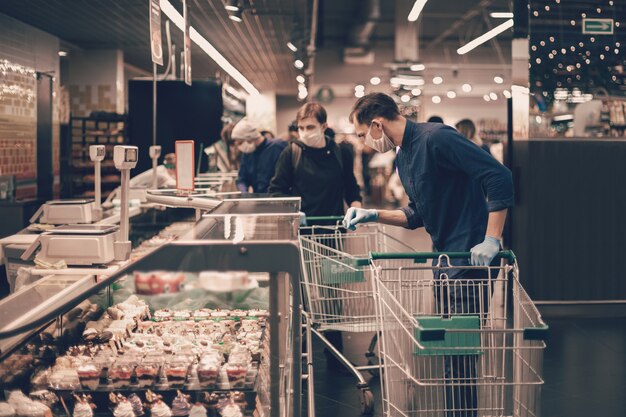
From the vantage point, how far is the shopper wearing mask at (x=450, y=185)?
3357 mm

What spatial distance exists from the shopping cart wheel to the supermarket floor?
0.06 metres

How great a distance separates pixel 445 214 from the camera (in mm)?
3613

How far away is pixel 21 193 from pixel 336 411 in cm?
746

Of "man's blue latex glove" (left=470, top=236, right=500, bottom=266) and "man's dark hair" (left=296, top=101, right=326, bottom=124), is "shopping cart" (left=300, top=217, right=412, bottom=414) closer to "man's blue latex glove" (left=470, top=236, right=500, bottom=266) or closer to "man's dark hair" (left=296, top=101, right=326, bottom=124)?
"man's blue latex glove" (left=470, top=236, right=500, bottom=266)

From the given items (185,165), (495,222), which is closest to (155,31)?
(185,165)

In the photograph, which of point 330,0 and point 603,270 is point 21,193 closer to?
point 603,270

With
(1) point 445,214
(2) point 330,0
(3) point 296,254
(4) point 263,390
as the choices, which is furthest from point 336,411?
(2) point 330,0

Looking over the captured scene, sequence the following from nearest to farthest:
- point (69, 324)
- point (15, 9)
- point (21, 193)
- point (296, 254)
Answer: point (296, 254)
point (69, 324)
point (15, 9)
point (21, 193)

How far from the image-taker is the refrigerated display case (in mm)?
2289

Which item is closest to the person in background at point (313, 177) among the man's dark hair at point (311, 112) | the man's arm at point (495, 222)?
the man's dark hair at point (311, 112)

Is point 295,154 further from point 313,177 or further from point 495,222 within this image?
point 495,222

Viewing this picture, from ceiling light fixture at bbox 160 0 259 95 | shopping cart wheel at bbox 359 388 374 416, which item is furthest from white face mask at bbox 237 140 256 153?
shopping cart wheel at bbox 359 388 374 416

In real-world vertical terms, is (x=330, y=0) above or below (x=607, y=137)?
above

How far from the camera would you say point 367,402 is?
4.72m
